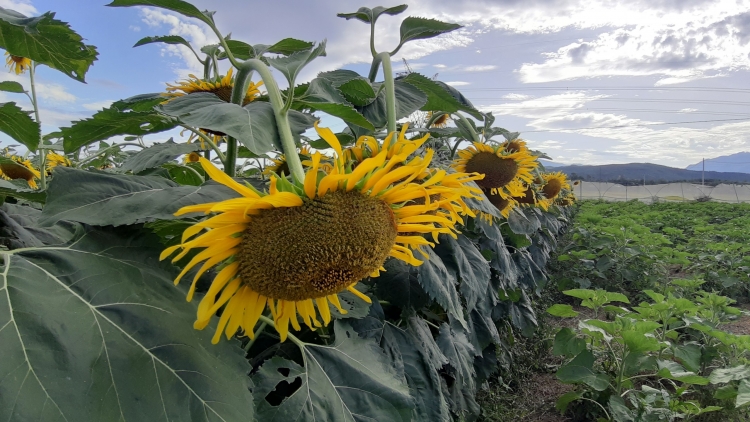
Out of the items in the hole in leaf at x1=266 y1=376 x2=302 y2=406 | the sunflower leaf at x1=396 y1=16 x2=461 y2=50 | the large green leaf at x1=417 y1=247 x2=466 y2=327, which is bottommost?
the hole in leaf at x1=266 y1=376 x2=302 y2=406

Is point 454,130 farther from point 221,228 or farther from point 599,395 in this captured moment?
point 599,395

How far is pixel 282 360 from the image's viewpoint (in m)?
1.09

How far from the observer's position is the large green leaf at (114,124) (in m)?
1.00

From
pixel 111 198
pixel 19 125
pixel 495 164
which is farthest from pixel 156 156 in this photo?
pixel 495 164

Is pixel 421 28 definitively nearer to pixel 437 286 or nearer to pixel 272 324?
pixel 437 286

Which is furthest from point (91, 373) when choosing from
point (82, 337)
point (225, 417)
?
point (225, 417)

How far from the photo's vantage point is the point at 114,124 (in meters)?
1.05

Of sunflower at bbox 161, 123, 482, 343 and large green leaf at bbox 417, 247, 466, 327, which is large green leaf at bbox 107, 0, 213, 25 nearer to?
sunflower at bbox 161, 123, 482, 343

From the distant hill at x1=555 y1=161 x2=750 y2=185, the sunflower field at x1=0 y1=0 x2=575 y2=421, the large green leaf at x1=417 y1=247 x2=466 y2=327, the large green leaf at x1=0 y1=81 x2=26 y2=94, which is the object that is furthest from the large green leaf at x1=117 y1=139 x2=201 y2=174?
the distant hill at x1=555 y1=161 x2=750 y2=185

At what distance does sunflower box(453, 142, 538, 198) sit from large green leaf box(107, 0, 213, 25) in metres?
1.64

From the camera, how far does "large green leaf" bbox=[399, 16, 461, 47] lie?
1.34 meters

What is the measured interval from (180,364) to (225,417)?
9 cm

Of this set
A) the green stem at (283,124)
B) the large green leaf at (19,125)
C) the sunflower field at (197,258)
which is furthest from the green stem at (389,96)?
the large green leaf at (19,125)

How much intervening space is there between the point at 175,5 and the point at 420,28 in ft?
2.17
